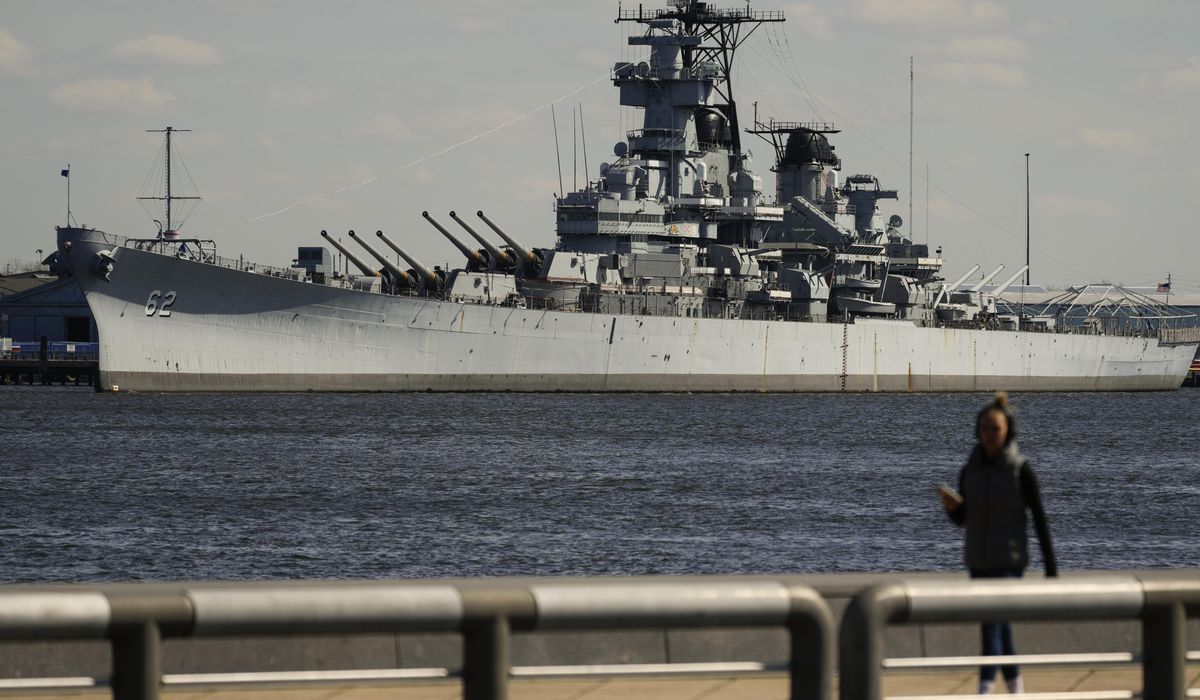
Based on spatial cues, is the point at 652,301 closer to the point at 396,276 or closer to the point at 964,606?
the point at 396,276

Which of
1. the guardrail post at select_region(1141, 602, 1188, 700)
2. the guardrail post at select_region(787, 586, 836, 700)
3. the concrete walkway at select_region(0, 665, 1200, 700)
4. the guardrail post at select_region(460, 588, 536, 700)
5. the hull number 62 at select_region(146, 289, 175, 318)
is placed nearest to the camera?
the guardrail post at select_region(460, 588, 536, 700)

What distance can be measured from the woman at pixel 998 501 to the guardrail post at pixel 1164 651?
1899 millimetres

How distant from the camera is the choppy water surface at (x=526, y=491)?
20.7 metres

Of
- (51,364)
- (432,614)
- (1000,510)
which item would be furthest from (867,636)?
(51,364)

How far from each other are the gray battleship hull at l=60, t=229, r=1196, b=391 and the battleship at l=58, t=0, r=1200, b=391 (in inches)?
3.1

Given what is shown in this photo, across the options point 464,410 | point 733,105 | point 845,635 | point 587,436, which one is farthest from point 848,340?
point 845,635

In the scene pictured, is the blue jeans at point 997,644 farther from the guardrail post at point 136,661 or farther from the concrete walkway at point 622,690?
the guardrail post at point 136,661

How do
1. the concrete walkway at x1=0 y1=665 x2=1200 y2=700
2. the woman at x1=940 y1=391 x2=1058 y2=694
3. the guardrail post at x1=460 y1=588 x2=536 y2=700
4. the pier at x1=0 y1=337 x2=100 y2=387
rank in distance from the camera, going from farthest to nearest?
the pier at x1=0 y1=337 x2=100 y2=387 → the woman at x1=940 y1=391 x2=1058 y2=694 → the concrete walkway at x1=0 y1=665 x2=1200 y2=700 → the guardrail post at x1=460 y1=588 x2=536 y2=700

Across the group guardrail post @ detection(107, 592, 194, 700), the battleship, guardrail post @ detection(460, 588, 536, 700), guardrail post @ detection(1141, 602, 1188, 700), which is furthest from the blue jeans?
the battleship

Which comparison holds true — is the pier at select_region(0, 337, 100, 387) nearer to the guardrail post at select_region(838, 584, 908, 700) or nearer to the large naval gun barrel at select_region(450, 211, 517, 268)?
the large naval gun barrel at select_region(450, 211, 517, 268)

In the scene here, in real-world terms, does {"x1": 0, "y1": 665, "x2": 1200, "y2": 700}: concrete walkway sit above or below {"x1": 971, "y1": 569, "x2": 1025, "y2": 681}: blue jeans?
below

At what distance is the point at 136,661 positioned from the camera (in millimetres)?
4375

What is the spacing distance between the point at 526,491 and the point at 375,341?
→ 100 ft

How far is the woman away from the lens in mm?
6965
